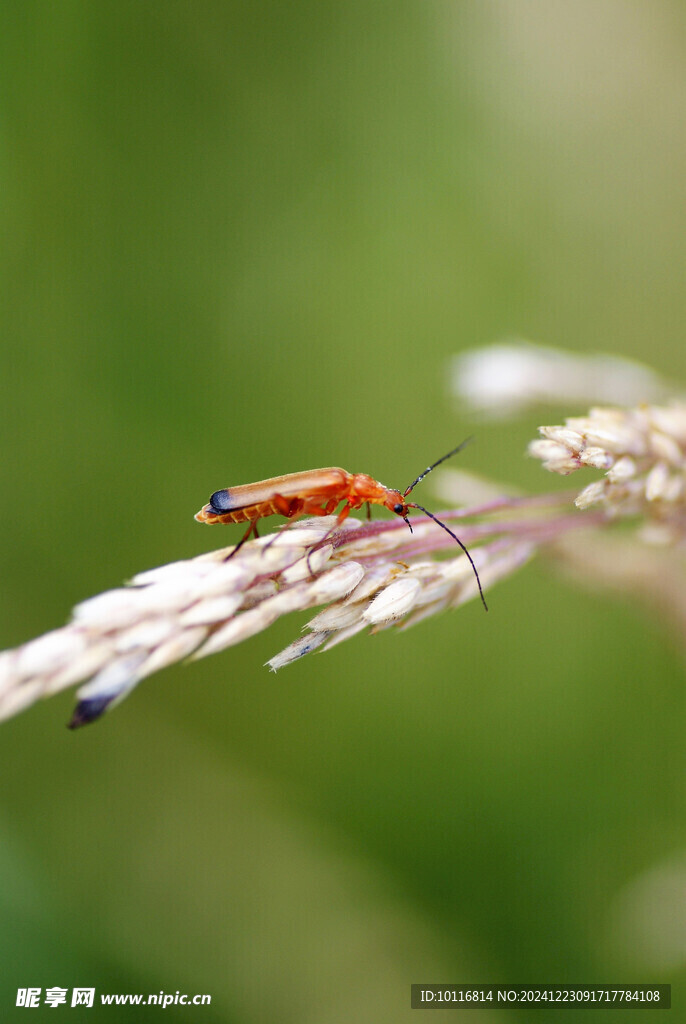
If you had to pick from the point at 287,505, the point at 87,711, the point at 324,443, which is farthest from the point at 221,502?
the point at 324,443

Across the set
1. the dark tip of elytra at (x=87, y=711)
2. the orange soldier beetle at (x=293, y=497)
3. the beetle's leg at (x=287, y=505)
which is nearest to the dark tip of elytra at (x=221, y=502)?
the orange soldier beetle at (x=293, y=497)

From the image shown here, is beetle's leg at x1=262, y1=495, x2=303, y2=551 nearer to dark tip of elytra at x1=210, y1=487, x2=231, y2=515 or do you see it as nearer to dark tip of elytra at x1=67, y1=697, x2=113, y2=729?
dark tip of elytra at x1=210, y1=487, x2=231, y2=515

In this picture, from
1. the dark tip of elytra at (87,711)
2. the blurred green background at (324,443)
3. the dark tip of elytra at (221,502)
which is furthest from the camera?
the blurred green background at (324,443)

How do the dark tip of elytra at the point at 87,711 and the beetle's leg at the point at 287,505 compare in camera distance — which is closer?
the dark tip of elytra at the point at 87,711

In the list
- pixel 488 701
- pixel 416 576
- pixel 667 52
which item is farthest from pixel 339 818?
pixel 667 52

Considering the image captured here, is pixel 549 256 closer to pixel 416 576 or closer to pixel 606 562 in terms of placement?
pixel 606 562

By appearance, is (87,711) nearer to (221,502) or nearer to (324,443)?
(221,502)

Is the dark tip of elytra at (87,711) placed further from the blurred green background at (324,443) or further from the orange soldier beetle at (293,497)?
the blurred green background at (324,443)
